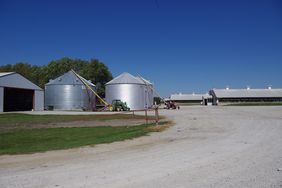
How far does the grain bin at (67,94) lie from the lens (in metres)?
58.1

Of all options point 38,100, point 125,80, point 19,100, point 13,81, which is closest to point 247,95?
point 125,80

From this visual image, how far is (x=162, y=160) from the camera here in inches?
340

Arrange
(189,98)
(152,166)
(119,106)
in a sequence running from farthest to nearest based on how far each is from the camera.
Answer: (189,98), (119,106), (152,166)

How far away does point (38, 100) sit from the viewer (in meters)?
55.8

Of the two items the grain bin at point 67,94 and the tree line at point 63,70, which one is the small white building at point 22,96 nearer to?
the grain bin at point 67,94

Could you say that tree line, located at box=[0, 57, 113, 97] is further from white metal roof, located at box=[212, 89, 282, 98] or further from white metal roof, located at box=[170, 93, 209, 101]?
white metal roof, located at box=[212, 89, 282, 98]

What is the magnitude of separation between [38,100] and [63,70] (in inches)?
1522

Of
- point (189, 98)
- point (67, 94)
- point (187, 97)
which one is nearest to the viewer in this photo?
point (67, 94)

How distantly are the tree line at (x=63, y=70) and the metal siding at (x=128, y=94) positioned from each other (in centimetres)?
3283

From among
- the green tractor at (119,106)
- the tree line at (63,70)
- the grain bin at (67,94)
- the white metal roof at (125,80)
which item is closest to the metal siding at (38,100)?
the grain bin at (67,94)

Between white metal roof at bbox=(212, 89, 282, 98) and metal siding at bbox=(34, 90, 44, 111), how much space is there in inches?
2704

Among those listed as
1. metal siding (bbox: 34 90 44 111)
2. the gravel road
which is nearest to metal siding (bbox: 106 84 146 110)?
metal siding (bbox: 34 90 44 111)

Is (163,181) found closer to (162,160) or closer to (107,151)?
(162,160)

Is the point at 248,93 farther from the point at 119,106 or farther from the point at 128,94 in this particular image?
the point at 119,106
